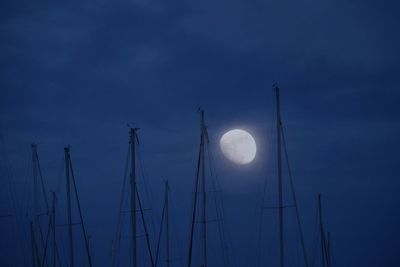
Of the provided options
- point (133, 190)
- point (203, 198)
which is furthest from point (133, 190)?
point (203, 198)

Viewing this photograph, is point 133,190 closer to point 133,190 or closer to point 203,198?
point 133,190

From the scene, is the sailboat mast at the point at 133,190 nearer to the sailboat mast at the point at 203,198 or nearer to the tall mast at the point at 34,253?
the sailboat mast at the point at 203,198

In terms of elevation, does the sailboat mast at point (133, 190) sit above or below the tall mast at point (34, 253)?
above

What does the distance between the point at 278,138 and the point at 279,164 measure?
1.80m

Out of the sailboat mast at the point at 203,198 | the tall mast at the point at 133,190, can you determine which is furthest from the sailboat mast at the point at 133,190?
the sailboat mast at the point at 203,198

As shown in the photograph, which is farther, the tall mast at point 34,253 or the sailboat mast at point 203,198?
the tall mast at point 34,253

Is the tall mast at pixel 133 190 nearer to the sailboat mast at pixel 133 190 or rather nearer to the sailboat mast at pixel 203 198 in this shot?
the sailboat mast at pixel 133 190

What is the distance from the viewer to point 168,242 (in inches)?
1826

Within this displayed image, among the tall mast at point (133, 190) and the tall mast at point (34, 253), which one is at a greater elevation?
the tall mast at point (133, 190)

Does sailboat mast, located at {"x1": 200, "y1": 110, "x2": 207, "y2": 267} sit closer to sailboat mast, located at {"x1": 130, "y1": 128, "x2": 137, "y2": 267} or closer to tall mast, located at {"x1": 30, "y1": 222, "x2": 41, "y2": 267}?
sailboat mast, located at {"x1": 130, "y1": 128, "x2": 137, "y2": 267}

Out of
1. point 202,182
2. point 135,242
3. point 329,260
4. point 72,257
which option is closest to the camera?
point 135,242

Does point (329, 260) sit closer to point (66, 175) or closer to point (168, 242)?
point (168, 242)

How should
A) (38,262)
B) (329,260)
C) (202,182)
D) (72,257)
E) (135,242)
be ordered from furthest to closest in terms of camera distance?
(329,260), (38,262), (72,257), (202,182), (135,242)

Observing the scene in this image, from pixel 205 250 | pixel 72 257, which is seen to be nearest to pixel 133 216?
pixel 205 250
